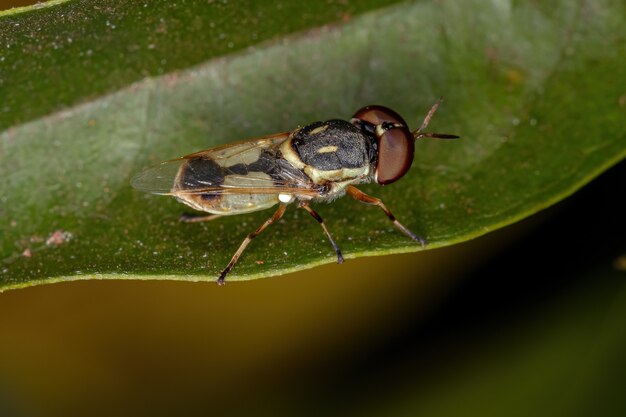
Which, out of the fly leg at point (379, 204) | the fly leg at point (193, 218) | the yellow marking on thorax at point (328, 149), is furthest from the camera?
the yellow marking on thorax at point (328, 149)

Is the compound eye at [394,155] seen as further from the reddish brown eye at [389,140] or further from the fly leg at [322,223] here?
the fly leg at [322,223]

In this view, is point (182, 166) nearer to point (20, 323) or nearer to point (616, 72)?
point (20, 323)

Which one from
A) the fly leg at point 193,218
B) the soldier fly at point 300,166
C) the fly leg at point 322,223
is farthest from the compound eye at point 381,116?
the fly leg at point 193,218

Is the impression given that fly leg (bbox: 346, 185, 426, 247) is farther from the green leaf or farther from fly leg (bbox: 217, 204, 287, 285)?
fly leg (bbox: 217, 204, 287, 285)

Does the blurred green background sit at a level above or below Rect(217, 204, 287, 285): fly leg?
below

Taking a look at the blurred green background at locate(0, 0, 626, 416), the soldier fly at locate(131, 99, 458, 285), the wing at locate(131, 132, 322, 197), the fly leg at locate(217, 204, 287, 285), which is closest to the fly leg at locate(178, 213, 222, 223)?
the soldier fly at locate(131, 99, 458, 285)

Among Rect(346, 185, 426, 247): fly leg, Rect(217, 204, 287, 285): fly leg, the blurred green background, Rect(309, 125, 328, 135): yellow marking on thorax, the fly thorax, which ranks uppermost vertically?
Rect(309, 125, 328, 135): yellow marking on thorax

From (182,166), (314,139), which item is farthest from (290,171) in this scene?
(182,166)
